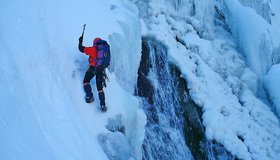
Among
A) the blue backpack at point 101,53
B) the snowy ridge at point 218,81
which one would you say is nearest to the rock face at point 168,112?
the snowy ridge at point 218,81

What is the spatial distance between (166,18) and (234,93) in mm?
3290

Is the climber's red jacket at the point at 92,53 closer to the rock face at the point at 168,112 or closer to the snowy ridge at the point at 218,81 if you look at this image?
the rock face at the point at 168,112

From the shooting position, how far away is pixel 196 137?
31.1 feet

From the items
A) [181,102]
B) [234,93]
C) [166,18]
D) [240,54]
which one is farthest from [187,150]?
[240,54]

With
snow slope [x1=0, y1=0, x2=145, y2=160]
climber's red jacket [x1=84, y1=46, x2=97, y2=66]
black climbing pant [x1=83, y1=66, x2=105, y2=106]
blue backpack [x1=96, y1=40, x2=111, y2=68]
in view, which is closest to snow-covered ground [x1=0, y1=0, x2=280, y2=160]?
snow slope [x1=0, y1=0, x2=145, y2=160]

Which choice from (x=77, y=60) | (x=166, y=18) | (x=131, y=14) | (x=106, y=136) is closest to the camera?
(x=106, y=136)

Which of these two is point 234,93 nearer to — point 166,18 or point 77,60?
point 166,18

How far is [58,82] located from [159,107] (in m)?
3.73

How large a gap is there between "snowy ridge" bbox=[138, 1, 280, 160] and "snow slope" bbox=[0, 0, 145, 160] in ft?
7.25

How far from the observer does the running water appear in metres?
8.19

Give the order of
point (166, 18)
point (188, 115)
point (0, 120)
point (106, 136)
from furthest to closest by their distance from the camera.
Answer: point (166, 18)
point (188, 115)
point (106, 136)
point (0, 120)

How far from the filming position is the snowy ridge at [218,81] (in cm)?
995

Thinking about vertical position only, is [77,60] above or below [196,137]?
above

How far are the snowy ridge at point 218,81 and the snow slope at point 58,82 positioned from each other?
7.25ft
